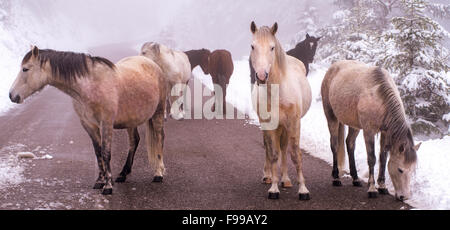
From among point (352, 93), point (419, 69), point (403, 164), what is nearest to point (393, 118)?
point (403, 164)

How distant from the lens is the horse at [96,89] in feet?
18.8

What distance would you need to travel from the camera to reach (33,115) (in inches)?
512

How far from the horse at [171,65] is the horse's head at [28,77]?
5246 millimetres

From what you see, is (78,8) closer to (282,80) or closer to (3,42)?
(3,42)

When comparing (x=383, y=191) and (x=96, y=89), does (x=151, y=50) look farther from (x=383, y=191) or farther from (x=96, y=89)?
(x=383, y=191)

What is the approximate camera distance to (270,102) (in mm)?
5891

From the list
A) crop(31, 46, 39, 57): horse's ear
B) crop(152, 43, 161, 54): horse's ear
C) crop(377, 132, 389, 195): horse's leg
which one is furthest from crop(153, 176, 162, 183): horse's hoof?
crop(152, 43, 161, 54): horse's ear

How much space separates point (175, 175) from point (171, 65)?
207 inches

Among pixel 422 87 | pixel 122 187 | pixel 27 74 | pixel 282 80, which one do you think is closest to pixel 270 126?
pixel 282 80

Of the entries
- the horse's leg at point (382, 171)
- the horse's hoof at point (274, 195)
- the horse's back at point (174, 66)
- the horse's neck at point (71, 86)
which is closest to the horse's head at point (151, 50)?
the horse's back at point (174, 66)

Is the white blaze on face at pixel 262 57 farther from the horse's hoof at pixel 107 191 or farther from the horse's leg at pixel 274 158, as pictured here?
the horse's hoof at pixel 107 191

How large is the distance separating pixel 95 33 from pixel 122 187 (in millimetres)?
78108

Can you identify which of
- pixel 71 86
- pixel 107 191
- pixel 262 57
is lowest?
pixel 107 191
